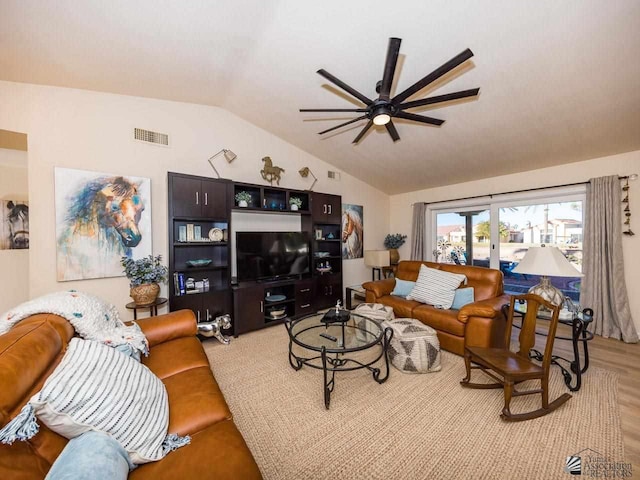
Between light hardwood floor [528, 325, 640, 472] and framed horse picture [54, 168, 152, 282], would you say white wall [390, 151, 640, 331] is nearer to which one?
light hardwood floor [528, 325, 640, 472]

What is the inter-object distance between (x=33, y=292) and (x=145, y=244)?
1.05 meters

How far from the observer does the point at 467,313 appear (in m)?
2.60

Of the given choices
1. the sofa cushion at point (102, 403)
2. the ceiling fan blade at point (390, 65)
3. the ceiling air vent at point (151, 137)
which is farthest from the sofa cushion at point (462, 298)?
the ceiling air vent at point (151, 137)

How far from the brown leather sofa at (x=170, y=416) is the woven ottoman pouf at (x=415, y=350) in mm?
1643

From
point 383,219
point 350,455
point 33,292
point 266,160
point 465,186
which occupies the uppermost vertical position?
point 266,160

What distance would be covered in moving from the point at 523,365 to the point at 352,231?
3612 millimetres

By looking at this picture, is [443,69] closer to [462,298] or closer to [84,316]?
[462,298]

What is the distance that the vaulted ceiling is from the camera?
184 cm

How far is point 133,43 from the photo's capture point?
7.13ft

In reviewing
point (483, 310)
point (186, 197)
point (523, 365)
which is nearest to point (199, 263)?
point (186, 197)

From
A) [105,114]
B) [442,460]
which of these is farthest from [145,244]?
[442,460]

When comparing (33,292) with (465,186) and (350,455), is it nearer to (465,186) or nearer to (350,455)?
(350,455)

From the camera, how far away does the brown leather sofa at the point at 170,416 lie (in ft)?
2.68

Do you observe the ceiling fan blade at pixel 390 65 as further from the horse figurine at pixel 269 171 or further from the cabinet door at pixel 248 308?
the cabinet door at pixel 248 308
